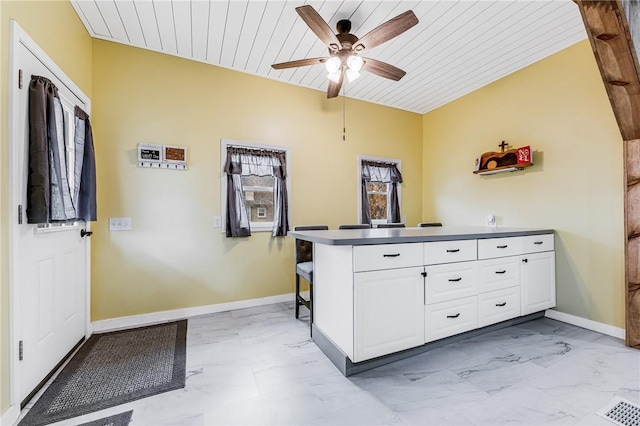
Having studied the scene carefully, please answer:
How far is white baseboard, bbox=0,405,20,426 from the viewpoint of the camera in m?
1.41

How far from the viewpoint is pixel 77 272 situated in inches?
92.4

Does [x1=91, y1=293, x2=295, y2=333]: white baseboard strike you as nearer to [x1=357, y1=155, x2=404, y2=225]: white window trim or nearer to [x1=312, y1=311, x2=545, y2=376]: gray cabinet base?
[x1=312, y1=311, x2=545, y2=376]: gray cabinet base

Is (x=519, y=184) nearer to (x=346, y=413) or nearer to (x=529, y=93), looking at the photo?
(x=529, y=93)

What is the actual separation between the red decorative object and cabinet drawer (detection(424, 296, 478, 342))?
70.6 inches

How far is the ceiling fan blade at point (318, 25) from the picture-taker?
188 cm

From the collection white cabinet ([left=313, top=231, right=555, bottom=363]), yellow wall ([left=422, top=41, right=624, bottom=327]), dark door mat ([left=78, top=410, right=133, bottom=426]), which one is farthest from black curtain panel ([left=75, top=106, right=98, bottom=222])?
yellow wall ([left=422, top=41, right=624, bottom=327])

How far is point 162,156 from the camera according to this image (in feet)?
9.47

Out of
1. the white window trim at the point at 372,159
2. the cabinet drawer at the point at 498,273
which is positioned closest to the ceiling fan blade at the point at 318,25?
the white window trim at the point at 372,159

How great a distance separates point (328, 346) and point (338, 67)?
239 cm

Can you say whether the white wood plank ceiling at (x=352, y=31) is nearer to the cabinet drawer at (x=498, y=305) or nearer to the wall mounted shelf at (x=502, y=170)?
the wall mounted shelf at (x=502, y=170)

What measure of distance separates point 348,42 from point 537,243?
2.72 m

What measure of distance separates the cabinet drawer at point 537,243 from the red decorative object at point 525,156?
84 cm

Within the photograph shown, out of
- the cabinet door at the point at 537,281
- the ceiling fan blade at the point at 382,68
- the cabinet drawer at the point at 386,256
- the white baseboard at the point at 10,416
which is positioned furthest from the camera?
the cabinet door at the point at 537,281

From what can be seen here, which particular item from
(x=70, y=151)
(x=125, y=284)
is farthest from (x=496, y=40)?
(x=125, y=284)
